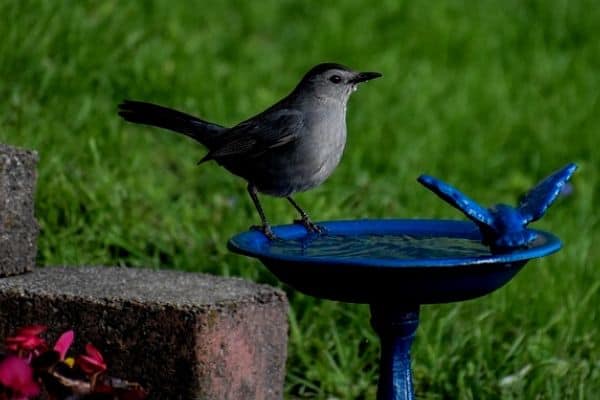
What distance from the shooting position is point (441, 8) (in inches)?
342

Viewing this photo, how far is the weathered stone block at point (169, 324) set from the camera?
12.7ft

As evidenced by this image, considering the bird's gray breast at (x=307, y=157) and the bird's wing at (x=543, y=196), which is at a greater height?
the bird's gray breast at (x=307, y=157)

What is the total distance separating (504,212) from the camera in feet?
11.3

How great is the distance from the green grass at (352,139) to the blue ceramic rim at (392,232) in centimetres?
96

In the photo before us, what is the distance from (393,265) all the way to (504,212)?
54 centimetres

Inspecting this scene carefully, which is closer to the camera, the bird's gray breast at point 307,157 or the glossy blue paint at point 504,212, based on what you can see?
the glossy blue paint at point 504,212

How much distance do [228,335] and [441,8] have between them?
526 cm

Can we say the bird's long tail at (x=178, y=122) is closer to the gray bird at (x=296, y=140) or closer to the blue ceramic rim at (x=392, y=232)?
the gray bird at (x=296, y=140)

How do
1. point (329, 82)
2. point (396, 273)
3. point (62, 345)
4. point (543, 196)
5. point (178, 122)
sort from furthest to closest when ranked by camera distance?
point (178, 122) < point (329, 82) < point (543, 196) < point (396, 273) < point (62, 345)

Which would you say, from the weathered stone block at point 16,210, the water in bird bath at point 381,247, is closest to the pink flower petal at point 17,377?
the water in bird bath at point 381,247

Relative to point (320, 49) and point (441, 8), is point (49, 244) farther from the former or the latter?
point (441, 8)

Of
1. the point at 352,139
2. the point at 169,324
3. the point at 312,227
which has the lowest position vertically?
the point at 169,324

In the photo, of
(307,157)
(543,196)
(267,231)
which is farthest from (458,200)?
(267,231)

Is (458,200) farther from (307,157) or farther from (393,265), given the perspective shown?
(307,157)
